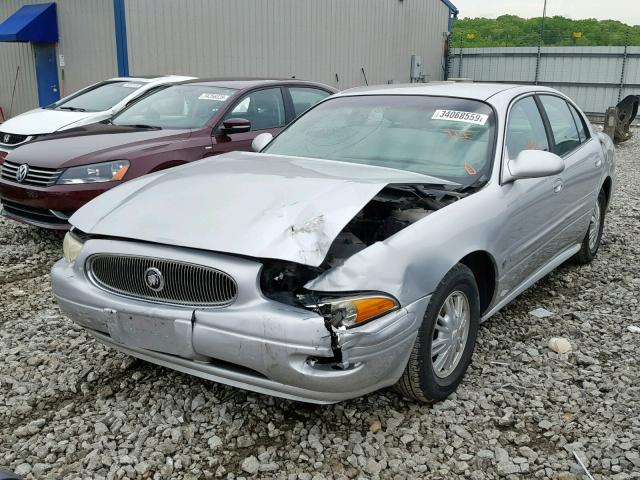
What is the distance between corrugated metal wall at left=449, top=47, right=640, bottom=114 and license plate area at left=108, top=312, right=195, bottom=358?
19607 millimetres

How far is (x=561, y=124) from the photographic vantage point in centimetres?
459

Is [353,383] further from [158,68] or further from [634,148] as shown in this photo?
[634,148]

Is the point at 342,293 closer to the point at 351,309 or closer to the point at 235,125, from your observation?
the point at 351,309

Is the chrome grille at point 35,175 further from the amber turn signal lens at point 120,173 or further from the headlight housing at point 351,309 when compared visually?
the headlight housing at point 351,309

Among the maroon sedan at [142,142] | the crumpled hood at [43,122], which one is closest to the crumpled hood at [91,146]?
the maroon sedan at [142,142]

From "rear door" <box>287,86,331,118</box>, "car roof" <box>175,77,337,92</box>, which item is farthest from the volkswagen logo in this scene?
"rear door" <box>287,86,331,118</box>

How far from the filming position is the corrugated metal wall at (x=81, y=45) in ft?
41.9

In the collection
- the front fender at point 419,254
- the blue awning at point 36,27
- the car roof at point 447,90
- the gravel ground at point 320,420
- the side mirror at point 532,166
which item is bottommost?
the gravel ground at point 320,420

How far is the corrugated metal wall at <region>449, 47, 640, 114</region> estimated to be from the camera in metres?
19.0

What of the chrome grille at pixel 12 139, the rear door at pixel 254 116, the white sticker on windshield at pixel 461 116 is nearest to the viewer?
the white sticker on windshield at pixel 461 116

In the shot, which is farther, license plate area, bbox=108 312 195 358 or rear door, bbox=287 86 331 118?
rear door, bbox=287 86 331 118

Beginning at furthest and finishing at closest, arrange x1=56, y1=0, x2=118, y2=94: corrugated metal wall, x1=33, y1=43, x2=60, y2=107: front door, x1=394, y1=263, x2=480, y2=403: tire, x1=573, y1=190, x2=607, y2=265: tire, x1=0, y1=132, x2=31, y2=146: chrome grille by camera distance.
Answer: x1=33, y1=43, x2=60, y2=107: front door < x1=56, y1=0, x2=118, y2=94: corrugated metal wall < x1=0, y1=132, x2=31, y2=146: chrome grille < x1=573, y1=190, x2=607, y2=265: tire < x1=394, y1=263, x2=480, y2=403: tire

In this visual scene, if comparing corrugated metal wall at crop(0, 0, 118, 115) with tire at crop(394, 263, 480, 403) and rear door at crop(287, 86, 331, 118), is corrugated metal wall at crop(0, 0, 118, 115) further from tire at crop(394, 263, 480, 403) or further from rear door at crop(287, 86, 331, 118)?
tire at crop(394, 263, 480, 403)

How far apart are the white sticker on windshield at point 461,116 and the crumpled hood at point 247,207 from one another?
2.01ft
